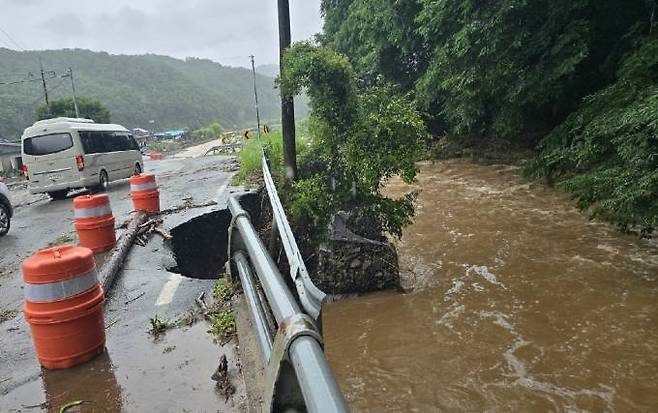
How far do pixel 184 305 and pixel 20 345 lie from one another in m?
1.26

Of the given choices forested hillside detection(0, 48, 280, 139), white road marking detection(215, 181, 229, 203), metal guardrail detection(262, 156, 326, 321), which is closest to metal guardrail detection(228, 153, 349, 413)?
metal guardrail detection(262, 156, 326, 321)

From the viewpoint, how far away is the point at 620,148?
236 inches

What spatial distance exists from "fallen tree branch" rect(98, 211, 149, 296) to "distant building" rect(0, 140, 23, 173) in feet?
80.2

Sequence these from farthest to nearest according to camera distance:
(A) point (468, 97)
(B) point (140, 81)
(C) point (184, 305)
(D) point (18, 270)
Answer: (B) point (140, 81)
(A) point (468, 97)
(D) point (18, 270)
(C) point (184, 305)

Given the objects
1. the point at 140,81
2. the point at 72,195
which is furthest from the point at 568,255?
the point at 140,81

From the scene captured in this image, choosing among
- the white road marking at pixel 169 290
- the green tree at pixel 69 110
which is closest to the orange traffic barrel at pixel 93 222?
the white road marking at pixel 169 290

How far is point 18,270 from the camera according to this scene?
6.14 m

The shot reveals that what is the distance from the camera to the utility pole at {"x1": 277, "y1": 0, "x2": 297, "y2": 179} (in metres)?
7.44

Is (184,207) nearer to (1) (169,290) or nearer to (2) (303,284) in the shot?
(1) (169,290)

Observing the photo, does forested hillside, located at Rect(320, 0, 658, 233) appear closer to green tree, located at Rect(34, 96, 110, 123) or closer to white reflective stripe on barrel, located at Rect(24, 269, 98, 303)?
white reflective stripe on barrel, located at Rect(24, 269, 98, 303)

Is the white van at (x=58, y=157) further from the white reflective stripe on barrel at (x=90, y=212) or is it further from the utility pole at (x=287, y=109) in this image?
the white reflective stripe on barrel at (x=90, y=212)

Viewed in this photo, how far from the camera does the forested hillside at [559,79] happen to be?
5.89m

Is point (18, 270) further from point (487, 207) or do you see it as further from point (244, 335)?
point (487, 207)

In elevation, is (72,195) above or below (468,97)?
below
